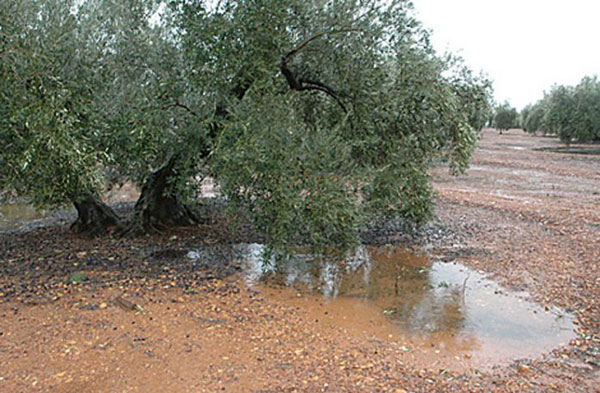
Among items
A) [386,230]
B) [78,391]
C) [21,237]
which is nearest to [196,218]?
[21,237]

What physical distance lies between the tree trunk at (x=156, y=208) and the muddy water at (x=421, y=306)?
7.72 ft

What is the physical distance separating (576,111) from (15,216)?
43.9 metres

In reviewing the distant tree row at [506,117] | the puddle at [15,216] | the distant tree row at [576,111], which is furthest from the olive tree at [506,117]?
the puddle at [15,216]

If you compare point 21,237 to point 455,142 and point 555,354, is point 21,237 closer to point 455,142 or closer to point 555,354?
point 455,142

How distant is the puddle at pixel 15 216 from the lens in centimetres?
1360

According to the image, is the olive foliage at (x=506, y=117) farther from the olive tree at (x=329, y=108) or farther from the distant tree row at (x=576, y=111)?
the olive tree at (x=329, y=108)

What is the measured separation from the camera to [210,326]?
21.3ft

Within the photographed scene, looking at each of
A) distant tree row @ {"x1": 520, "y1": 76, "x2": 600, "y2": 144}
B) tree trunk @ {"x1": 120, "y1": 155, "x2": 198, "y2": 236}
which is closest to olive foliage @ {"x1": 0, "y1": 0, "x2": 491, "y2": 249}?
tree trunk @ {"x1": 120, "y1": 155, "x2": 198, "y2": 236}

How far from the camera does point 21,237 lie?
37.2 ft

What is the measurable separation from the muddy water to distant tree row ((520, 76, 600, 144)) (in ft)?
130

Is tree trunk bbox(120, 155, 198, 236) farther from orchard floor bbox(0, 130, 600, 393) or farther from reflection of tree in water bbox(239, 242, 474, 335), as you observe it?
reflection of tree in water bbox(239, 242, 474, 335)

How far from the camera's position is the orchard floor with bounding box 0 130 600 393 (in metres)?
5.12

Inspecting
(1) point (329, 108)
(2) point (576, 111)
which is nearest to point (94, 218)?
(1) point (329, 108)

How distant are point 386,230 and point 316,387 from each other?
26.0ft
